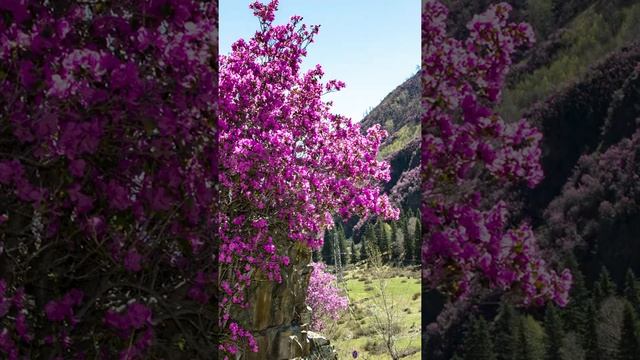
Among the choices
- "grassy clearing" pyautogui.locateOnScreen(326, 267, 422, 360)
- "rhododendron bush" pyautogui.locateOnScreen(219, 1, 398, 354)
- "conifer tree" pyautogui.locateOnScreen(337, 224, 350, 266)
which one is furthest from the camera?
"conifer tree" pyautogui.locateOnScreen(337, 224, 350, 266)

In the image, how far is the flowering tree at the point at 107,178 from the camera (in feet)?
7.92

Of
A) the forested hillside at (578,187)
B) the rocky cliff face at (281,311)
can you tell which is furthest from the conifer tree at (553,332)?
the rocky cliff face at (281,311)

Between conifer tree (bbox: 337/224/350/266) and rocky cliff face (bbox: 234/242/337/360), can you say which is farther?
conifer tree (bbox: 337/224/350/266)

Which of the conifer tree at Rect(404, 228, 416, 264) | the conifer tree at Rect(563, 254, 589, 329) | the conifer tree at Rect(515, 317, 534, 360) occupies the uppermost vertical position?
the conifer tree at Rect(404, 228, 416, 264)

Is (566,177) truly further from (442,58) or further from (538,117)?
(442,58)

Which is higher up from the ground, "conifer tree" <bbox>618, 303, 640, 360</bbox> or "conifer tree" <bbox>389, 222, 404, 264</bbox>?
"conifer tree" <bbox>389, 222, 404, 264</bbox>

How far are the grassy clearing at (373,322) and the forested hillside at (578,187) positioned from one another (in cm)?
1182

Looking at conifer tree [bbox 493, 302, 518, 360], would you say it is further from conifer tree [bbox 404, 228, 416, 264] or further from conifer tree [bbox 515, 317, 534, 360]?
conifer tree [bbox 404, 228, 416, 264]

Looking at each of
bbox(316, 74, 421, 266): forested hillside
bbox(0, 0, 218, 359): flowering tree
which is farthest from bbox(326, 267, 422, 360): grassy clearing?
bbox(0, 0, 218, 359): flowering tree

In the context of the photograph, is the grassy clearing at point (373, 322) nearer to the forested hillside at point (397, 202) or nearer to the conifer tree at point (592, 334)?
the forested hillside at point (397, 202)

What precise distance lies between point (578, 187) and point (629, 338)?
24.5 inches

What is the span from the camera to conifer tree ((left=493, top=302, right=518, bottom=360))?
270 cm

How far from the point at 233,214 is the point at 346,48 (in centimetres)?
2247

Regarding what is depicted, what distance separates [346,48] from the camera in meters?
26.5
